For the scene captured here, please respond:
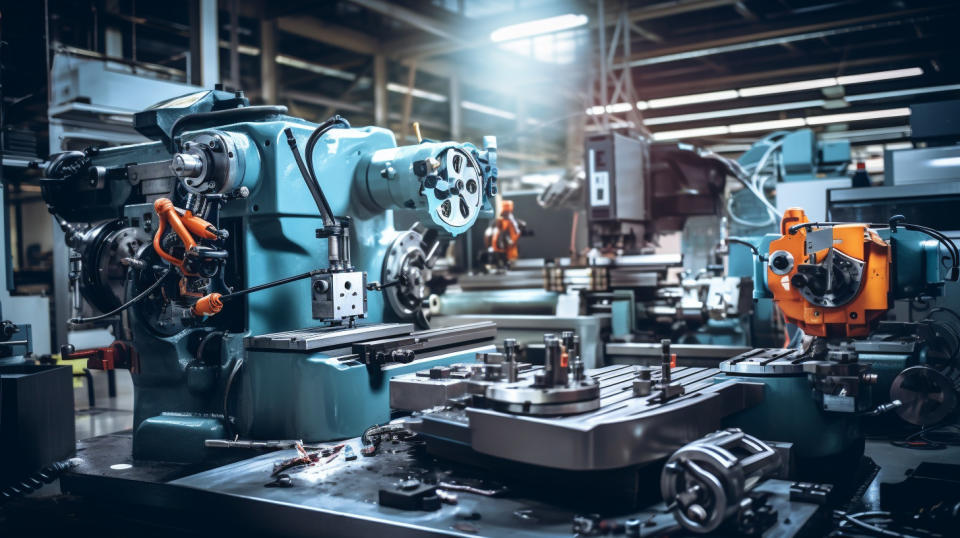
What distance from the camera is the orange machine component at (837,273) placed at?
161 centimetres

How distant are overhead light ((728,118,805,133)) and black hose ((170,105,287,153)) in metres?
7.43

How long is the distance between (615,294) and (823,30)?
3.19m

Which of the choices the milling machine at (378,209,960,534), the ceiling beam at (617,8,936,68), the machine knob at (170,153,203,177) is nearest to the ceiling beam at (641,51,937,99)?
the ceiling beam at (617,8,936,68)

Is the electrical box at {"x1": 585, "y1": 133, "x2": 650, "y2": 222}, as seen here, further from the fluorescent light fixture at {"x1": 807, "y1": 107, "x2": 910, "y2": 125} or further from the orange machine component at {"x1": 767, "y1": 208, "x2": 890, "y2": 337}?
the fluorescent light fixture at {"x1": 807, "y1": 107, "x2": 910, "y2": 125}

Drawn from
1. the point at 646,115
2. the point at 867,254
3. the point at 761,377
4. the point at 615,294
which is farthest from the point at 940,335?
the point at 646,115

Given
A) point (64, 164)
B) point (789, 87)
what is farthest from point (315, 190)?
point (789, 87)

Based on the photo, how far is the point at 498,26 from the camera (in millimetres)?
5059

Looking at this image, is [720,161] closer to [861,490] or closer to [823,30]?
[861,490]

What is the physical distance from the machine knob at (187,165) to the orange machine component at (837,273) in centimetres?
135

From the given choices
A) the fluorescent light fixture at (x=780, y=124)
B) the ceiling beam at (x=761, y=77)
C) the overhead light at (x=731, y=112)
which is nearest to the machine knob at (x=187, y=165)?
the ceiling beam at (x=761, y=77)

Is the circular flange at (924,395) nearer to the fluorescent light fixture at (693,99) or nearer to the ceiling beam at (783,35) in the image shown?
the ceiling beam at (783,35)

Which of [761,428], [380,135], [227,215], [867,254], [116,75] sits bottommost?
[761,428]

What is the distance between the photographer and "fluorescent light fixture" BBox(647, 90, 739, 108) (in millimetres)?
7273

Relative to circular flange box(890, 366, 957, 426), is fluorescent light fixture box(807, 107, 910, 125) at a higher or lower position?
higher
